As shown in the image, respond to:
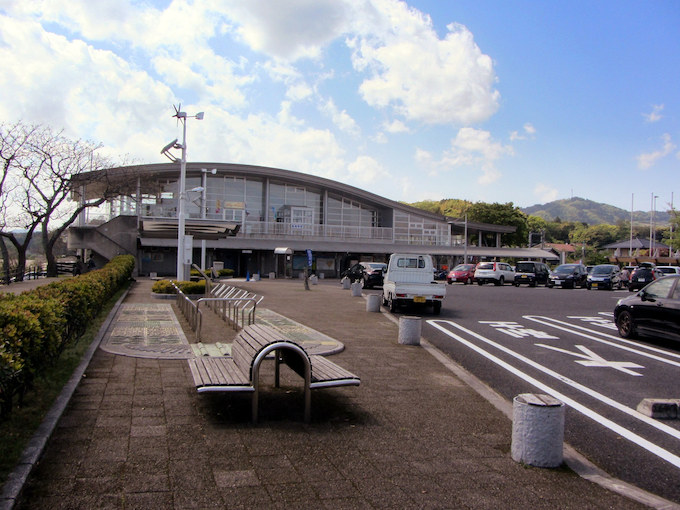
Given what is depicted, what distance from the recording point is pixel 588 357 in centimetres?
980

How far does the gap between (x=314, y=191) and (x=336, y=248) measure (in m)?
7.81

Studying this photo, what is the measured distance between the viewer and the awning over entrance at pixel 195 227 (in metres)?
26.2

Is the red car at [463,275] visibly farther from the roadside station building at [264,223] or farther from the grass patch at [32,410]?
the grass patch at [32,410]

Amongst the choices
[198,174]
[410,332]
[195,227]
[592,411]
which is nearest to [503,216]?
[198,174]

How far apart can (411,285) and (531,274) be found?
21.3m

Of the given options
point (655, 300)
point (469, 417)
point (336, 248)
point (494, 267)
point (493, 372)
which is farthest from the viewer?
point (336, 248)

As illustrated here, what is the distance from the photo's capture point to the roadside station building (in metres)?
41.2

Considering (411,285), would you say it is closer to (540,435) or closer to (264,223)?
(540,435)

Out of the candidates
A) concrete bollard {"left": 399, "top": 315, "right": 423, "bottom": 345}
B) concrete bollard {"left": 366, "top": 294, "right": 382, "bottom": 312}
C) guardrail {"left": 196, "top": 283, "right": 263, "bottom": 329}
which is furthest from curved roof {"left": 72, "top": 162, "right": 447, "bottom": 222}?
concrete bollard {"left": 399, "top": 315, "right": 423, "bottom": 345}

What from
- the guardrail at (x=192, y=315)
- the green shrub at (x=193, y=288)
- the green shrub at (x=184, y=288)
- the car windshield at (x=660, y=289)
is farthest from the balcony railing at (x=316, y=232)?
the car windshield at (x=660, y=289)

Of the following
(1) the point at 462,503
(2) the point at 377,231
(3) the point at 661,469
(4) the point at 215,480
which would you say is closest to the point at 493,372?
(3) the point at 661,469

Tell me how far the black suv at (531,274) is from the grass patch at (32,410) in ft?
103

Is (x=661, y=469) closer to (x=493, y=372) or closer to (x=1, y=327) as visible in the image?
(x=493, y=372)

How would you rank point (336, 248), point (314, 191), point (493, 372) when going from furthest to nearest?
point (314, 191)
point (336, 248)
point (493, 372)
